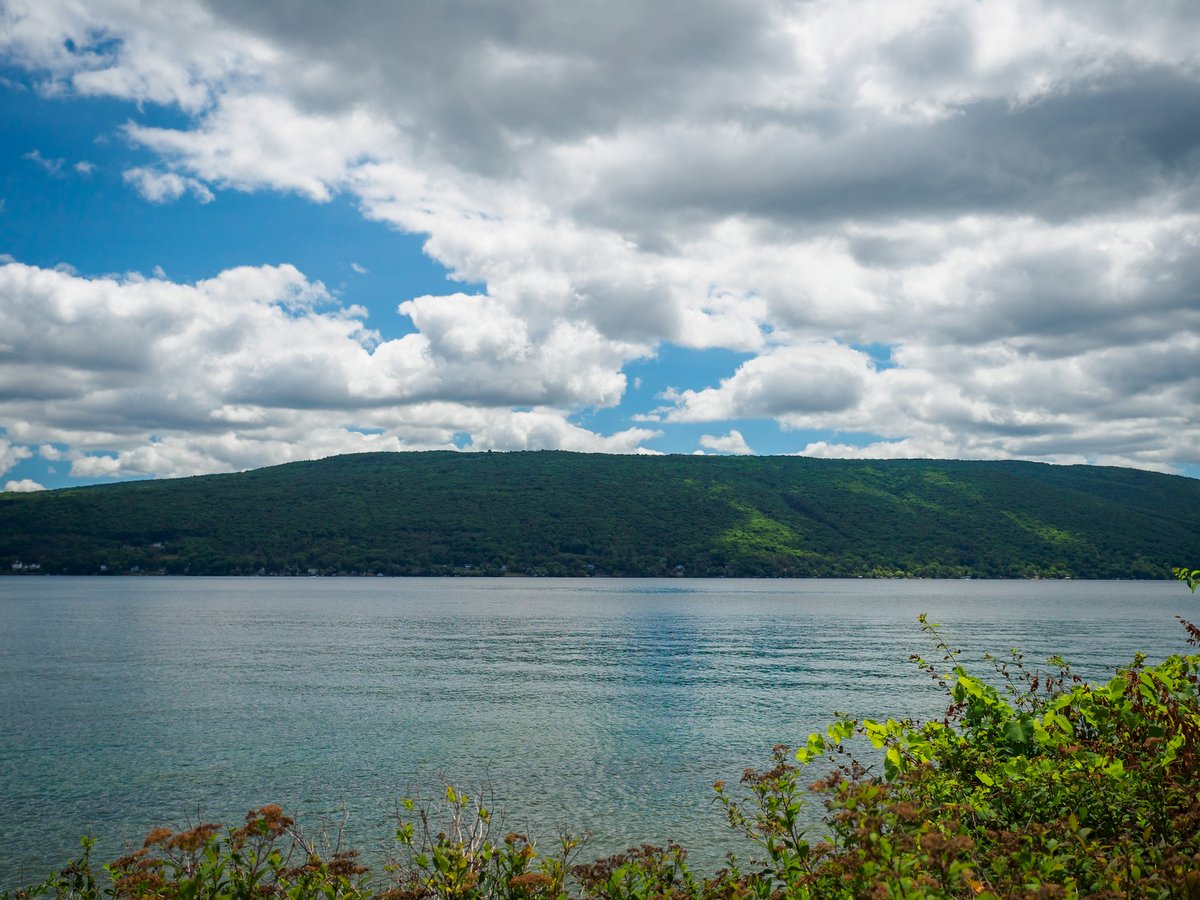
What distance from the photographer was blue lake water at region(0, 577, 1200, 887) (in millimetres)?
23203

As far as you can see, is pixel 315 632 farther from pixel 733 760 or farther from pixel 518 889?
pixel 518 889

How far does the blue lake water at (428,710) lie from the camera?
76.1 feet

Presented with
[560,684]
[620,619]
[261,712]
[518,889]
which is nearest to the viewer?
[518,889]

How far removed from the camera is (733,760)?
2880 centimetres

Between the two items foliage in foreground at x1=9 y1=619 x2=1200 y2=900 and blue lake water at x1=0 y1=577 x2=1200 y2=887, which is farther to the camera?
blue lake water at x1=0 y1=577 x2=1200 y2=887

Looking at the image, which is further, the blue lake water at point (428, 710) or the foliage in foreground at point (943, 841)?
the blue lake water at point (428, 710)

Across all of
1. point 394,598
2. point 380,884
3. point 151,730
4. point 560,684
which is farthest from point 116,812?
point 394,598

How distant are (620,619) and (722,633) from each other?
21.4m

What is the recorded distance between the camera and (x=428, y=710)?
39406 millimetres

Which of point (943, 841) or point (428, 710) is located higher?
point (943, 841)

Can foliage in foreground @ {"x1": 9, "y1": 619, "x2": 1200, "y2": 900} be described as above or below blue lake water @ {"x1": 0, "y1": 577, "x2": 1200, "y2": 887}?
above

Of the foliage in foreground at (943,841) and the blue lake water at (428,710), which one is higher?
the foliage in foreground at (943,841)

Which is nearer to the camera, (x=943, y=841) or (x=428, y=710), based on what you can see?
(x=943, y=841)

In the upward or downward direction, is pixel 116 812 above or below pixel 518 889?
below
